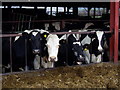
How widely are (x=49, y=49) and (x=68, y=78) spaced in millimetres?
912

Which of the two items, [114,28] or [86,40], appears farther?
[86,40]

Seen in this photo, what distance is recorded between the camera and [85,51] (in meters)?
8.73

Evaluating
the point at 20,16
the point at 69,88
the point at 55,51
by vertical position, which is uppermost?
the point at 20,16

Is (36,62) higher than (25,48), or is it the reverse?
(25,48)

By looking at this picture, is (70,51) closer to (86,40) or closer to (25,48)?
(86,40)

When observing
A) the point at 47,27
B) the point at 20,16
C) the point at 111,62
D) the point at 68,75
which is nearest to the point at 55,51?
the point at 68,75

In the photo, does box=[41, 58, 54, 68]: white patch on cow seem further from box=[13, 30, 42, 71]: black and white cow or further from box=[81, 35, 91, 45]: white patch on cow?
box=[81, 35, 91, 45]: white patch on cow

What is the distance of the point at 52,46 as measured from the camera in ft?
24.0

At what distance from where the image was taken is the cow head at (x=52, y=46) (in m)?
7.13

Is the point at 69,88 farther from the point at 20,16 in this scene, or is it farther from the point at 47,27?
the point at 20,16

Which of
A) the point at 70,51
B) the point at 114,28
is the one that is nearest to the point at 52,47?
the point at 70,51

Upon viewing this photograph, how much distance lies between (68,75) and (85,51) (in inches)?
71.5

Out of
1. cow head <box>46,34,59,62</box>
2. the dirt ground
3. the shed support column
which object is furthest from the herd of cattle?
the dirt ground

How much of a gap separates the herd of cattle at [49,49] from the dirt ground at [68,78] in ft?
1.14
